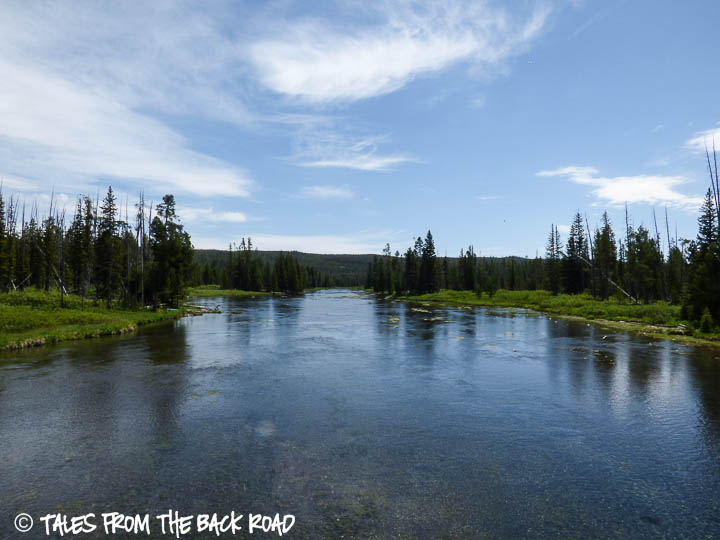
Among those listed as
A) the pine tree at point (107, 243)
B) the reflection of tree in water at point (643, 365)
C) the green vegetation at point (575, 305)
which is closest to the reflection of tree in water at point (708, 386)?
the reflection of tree in water at point (643, 365)

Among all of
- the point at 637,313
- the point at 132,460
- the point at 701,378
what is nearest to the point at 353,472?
the point at 132,460

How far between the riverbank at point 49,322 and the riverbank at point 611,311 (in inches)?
2047

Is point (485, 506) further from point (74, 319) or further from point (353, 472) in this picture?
point (74, 319)

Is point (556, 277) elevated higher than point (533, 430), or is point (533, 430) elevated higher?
point (556, 277)

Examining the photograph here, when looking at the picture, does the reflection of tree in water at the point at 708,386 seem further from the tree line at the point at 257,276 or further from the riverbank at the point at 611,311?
the tree line at the point at 257,276

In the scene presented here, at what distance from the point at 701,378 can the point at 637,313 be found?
31.3 metres

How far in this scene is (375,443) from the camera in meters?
12.0

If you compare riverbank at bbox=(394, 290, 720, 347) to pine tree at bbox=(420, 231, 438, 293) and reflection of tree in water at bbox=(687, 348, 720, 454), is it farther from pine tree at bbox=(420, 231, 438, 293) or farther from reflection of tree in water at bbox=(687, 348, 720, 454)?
pine tree at bbox=(420, 231, 438, 293)

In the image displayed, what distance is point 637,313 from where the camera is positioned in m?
46.6

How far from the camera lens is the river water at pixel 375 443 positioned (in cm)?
842

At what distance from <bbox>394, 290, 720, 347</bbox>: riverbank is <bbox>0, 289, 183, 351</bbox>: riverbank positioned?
171ft

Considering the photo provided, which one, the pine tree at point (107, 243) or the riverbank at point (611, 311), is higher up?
the pine tree at point (107, 243)

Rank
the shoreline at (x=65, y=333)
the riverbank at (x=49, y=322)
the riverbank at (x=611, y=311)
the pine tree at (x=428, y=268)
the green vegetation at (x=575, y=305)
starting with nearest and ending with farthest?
the shoreline at (x=65, y=333)
the riverbank at (x=49, y=322)
the riverbank at (x=611, y=311)
the green vegetation at (x=575, y=305)
the pine tree at (x=428, y=268)

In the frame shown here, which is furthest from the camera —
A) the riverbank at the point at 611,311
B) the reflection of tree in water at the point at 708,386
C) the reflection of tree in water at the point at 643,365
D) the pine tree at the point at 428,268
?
the pine tree at the point at 428,268
